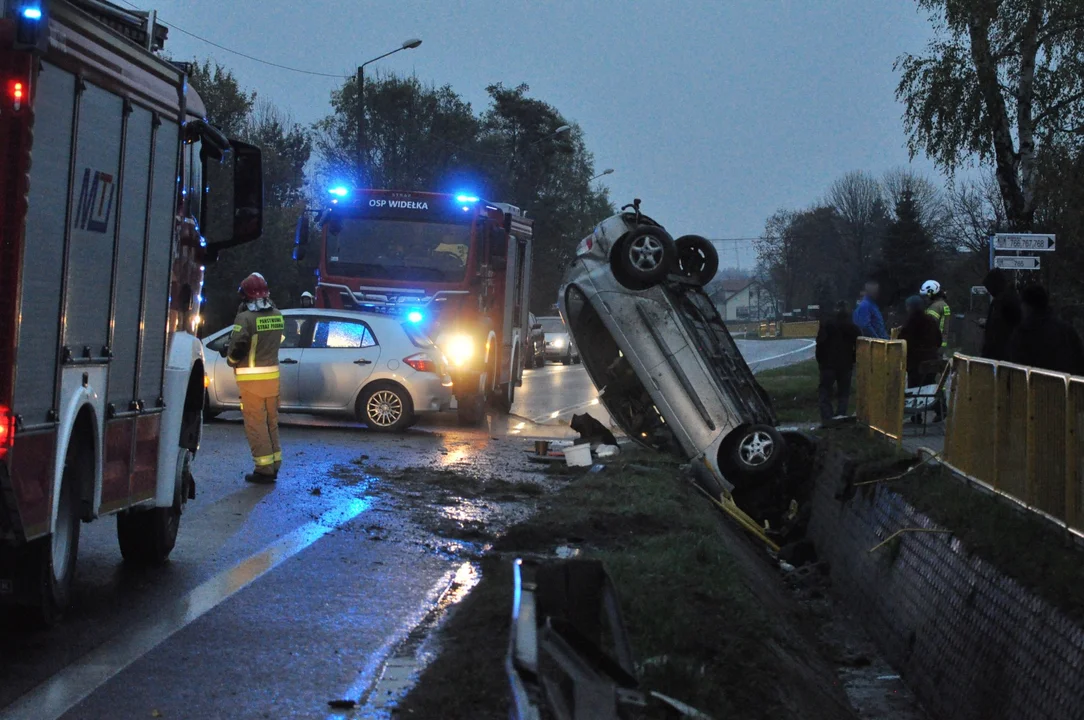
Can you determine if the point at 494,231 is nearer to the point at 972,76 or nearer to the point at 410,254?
the point at 410,254

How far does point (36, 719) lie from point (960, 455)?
715cm

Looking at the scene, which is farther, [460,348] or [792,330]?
[792,330]

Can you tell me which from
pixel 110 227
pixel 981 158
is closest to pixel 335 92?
pixel 981 158

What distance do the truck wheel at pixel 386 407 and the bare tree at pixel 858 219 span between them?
82.3m

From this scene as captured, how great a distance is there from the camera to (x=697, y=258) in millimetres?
15148

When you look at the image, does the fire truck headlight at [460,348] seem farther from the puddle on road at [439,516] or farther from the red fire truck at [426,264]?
the puddle on road at [439,516]

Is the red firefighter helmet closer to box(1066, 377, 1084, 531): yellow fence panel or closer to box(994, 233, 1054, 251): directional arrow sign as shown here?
box(1066, 377, 1084, 531): yellow fence panel

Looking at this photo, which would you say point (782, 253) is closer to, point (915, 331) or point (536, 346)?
point (536, 346)

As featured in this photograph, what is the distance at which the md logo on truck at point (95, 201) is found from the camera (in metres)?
6.05

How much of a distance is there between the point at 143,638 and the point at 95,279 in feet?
5.39

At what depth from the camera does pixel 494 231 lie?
66.2 ft

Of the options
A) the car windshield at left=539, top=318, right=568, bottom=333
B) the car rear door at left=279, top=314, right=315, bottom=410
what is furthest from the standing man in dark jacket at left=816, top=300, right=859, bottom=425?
the car windshield at left=539, top=318, right=568, bottom=333

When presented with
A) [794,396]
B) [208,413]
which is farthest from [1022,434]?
[794,396]

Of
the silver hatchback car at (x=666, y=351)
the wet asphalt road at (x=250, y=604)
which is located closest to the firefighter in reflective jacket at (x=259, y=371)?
the wet asphalt road at (x=250, y=604)
